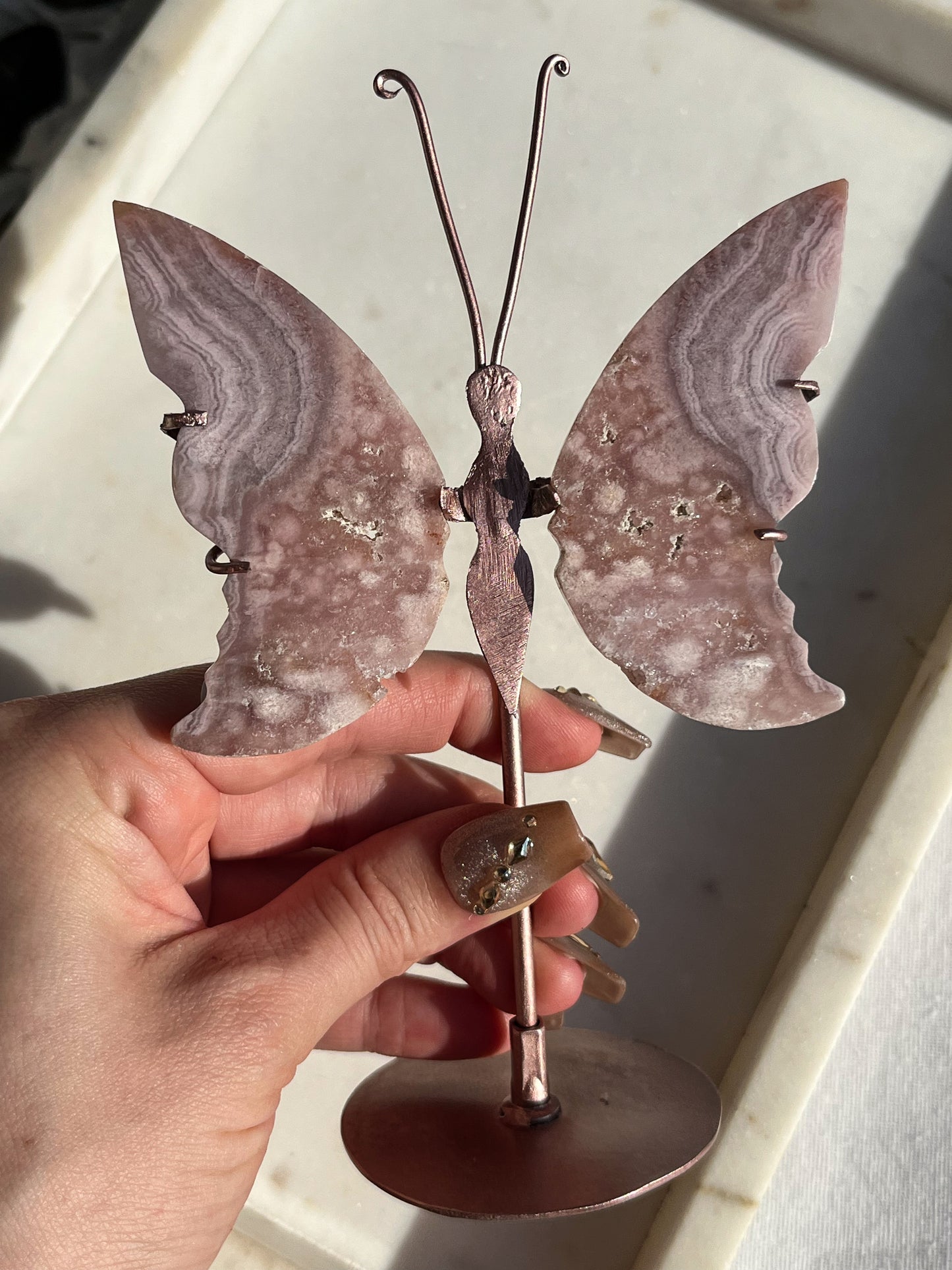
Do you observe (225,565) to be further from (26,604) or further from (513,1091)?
(26,604)

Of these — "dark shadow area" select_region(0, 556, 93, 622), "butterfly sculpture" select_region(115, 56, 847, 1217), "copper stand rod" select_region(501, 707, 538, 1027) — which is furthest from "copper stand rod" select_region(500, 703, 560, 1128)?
"dark shadow area" select_region(0, 556, 93, 622)

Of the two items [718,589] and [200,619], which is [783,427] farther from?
[200,619]

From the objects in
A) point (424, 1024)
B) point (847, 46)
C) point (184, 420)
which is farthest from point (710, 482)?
point (847, 46)

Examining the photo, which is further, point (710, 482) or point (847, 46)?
point (847, 46)

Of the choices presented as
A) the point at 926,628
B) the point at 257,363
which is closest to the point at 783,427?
the point at 257,363

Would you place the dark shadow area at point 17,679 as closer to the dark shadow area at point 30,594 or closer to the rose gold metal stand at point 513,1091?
the dark shadow area at point 30,594

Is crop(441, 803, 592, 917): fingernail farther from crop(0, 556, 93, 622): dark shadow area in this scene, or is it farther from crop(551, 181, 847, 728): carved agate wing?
crop(0, 556, 93, 622): dark shadow area
